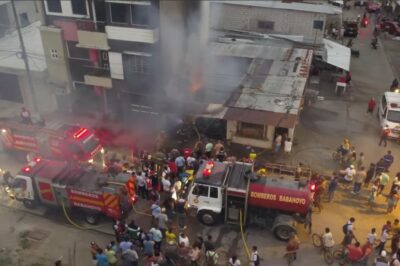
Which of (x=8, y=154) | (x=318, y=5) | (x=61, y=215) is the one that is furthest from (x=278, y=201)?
(x=318, y=5)

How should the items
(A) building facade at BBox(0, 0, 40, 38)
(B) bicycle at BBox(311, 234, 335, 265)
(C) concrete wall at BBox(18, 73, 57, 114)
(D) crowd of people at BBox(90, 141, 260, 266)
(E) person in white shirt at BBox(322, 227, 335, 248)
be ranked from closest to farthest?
(D) crowd of people at BBox(90, 141, 260, 266)
(E) person in white shirt at BBox(322, 227, 335, 248)
(B) bicycle at BBox(311, 234, 335, 265)
(C) concrete wall at BBox(18, 73, 57, 114)
(A) building facade at BBox(0, 0, 40, 38)

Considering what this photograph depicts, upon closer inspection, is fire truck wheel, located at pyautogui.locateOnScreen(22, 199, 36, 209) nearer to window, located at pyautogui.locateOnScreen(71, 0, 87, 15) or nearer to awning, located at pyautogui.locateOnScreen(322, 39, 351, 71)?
window, located at pyautogui.locateOnScreen(71, 0, 87, 15)

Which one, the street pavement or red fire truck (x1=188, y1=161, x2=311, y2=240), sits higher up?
red fire truck (x1=188, y1=161, x2=311, y2=240)

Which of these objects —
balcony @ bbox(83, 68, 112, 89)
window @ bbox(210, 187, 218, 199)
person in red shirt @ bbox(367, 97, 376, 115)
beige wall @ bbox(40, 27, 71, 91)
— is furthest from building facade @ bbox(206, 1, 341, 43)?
window @ bbox(210, 187, 218, 199)

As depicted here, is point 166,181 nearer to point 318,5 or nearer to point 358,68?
point 318,5

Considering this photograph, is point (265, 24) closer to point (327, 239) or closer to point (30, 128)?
point (30, 128)

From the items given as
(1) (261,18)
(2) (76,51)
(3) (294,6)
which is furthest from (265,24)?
(2) (76,51)

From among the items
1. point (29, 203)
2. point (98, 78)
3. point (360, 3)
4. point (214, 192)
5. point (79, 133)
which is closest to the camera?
point (214, 192)
